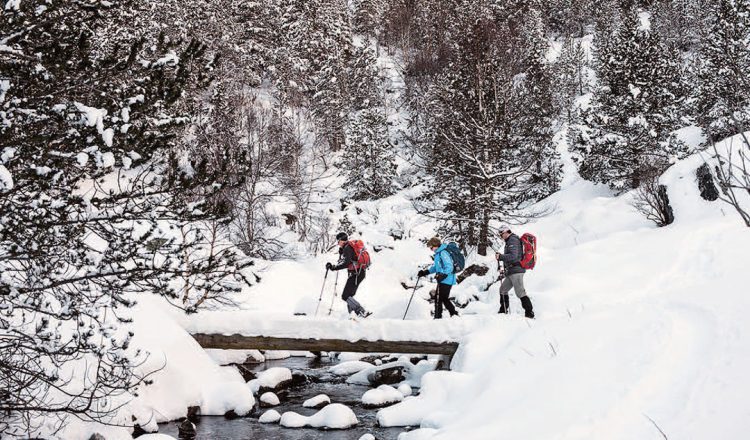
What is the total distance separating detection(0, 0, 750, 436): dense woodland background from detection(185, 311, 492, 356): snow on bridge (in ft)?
3.72

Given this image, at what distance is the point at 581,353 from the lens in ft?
23.1

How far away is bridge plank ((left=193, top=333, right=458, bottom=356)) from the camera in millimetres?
10305

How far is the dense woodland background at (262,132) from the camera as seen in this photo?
4.71m

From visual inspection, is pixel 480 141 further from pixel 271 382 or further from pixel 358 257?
Answer: pixel 271 382

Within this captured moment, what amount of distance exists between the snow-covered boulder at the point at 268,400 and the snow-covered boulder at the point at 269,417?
2.38 ft

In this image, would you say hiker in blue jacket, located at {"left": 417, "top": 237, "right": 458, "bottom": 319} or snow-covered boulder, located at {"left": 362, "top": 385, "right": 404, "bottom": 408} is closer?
snow-covered boulder, located at {"left": 362, "top": 385, "right": 404, "bottom": 408}

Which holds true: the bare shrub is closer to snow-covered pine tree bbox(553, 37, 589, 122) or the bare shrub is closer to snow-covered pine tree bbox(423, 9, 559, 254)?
snow-covered pine tree bbox(423, 9, 559, 254)

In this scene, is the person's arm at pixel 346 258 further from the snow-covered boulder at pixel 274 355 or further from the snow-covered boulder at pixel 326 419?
the snow-covered boulder at pixel 326 419

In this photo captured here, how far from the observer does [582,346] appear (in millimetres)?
7234

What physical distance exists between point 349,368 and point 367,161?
91.4ft

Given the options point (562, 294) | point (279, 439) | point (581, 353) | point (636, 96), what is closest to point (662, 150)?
point (636, 96)

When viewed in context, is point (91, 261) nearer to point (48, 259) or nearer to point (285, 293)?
point (48, 259)

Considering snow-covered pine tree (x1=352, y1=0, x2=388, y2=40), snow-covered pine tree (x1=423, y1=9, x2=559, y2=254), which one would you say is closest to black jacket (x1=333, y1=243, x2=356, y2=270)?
snow-covered pine tree (x1=423, y1=9, x2=559, y2=254)

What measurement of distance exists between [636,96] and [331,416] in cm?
2437
